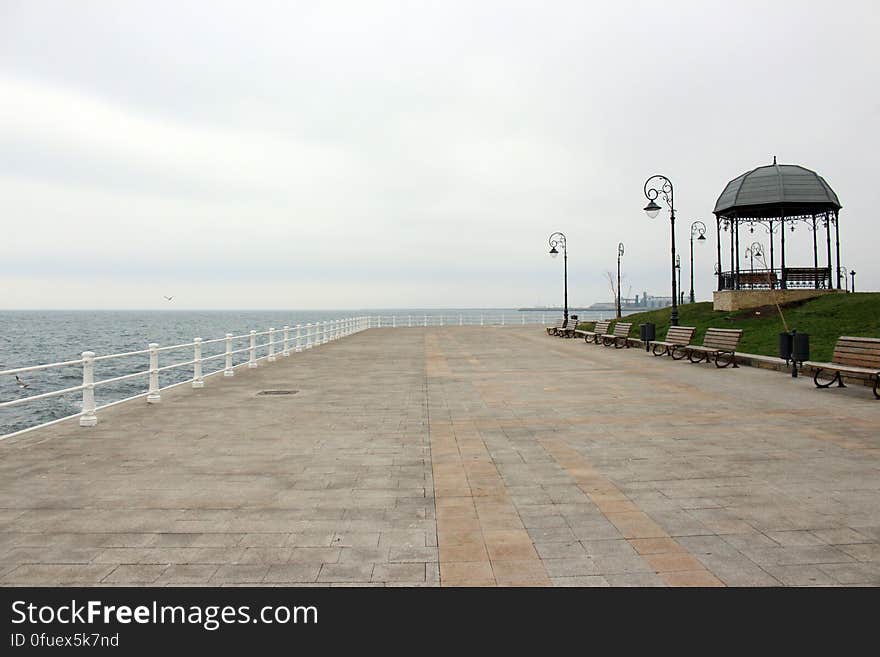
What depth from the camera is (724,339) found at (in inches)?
715

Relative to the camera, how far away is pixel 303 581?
13.2 feet

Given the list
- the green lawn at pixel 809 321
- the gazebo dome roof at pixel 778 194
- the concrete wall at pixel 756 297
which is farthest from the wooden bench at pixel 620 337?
→ the gazebo dome roof at pixel 778 194

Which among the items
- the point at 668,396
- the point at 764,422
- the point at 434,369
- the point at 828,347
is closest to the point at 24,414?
the point at 434,369

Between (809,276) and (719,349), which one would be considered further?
(809,276)

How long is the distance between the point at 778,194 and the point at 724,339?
1554 centimetres

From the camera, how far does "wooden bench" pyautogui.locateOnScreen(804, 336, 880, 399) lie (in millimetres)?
11759

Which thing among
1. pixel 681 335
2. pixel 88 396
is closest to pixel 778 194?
pixel 681 335

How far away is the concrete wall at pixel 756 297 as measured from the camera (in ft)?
97.5

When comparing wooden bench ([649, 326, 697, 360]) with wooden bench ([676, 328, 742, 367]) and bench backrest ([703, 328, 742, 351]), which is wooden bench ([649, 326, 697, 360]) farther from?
bench backrest ([703, 328, 742, 351])

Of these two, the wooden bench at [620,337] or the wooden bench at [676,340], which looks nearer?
the wooden bench at [676,340]

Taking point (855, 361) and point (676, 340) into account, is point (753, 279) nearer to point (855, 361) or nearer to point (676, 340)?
point (676, 340)

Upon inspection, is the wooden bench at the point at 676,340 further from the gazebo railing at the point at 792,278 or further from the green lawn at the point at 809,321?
the gazebo railing at the point at 792,278

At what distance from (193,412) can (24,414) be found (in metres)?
19.0
